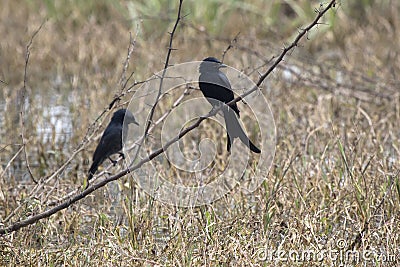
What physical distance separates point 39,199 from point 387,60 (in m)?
5.01

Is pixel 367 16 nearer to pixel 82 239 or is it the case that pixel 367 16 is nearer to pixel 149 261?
pixel 82 239

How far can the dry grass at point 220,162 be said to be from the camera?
3.68 m

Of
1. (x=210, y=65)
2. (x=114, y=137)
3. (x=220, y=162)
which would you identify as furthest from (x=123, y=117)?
(x=220, y=162)

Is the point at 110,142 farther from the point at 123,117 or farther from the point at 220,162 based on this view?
the point at 220,162

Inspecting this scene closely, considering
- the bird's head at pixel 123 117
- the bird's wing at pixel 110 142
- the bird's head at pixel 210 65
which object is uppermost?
the bird's head at pixel 210 65

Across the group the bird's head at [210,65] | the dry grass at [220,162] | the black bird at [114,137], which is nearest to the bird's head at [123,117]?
the black bird at [114,137]

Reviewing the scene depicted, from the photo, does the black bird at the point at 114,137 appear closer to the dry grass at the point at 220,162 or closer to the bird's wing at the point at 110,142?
the bird's wing at the point at 110,142

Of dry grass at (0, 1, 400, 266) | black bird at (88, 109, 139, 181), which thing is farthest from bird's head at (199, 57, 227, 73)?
black bird at (88, 109, 139, 181)

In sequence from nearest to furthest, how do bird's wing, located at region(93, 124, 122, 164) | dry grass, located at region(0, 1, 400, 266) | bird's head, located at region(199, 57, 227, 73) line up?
1. dry grass, located at region(0, 1, 400, 266)
2. bird's head, located at region(199, 57, 227, 73)
3. bird's wing, located at region(93, 124, 122, 164)

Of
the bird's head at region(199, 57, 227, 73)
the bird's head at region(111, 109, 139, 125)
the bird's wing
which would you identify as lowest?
the bird's wing

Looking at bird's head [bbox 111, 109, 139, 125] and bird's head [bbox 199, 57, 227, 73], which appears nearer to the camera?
bird's head [bbox 199, 57, 227, 73]

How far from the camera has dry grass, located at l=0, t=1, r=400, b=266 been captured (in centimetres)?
368

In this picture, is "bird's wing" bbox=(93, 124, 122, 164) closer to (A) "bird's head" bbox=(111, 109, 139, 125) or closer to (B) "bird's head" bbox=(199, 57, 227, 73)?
(A) "bird's head" bbox=(111, 109, 139, 125)

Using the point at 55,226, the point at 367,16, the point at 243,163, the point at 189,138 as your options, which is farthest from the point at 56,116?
the point at 367,16
